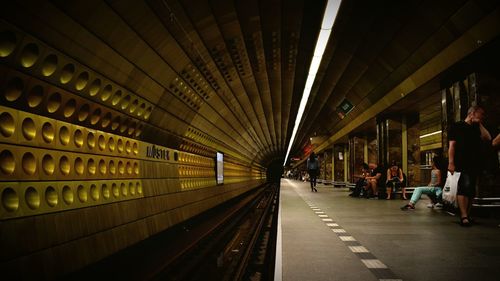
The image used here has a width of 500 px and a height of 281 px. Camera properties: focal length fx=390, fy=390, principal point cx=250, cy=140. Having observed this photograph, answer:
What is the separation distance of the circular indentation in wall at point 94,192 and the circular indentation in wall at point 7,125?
159cm

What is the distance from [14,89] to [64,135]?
3.09ft

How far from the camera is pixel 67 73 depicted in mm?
4398

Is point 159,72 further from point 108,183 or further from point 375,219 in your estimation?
point 375,219

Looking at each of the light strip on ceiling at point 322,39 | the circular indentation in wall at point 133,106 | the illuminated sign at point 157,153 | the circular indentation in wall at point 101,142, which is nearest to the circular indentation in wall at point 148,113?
the circular indentation in wall at point 133,106

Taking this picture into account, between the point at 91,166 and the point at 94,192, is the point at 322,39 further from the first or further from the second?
the point at 94,192

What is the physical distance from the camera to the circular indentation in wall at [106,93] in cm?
528

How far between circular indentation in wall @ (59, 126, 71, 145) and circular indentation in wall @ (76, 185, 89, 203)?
2.04 feet

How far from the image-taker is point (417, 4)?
9.13 meters

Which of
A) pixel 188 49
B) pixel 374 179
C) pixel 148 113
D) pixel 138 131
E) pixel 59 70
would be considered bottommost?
pixel 374 179

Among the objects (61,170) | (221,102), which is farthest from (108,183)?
(221,102)

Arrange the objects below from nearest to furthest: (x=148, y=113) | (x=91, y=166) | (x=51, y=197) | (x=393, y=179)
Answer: (x=51, y=197), (x=91, y=166), (x=148, y=113), (x=393, y=179)

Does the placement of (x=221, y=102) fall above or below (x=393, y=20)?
below

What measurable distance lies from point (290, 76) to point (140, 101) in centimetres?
947

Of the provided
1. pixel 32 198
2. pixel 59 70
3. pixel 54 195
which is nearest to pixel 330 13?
pixel 59 70
